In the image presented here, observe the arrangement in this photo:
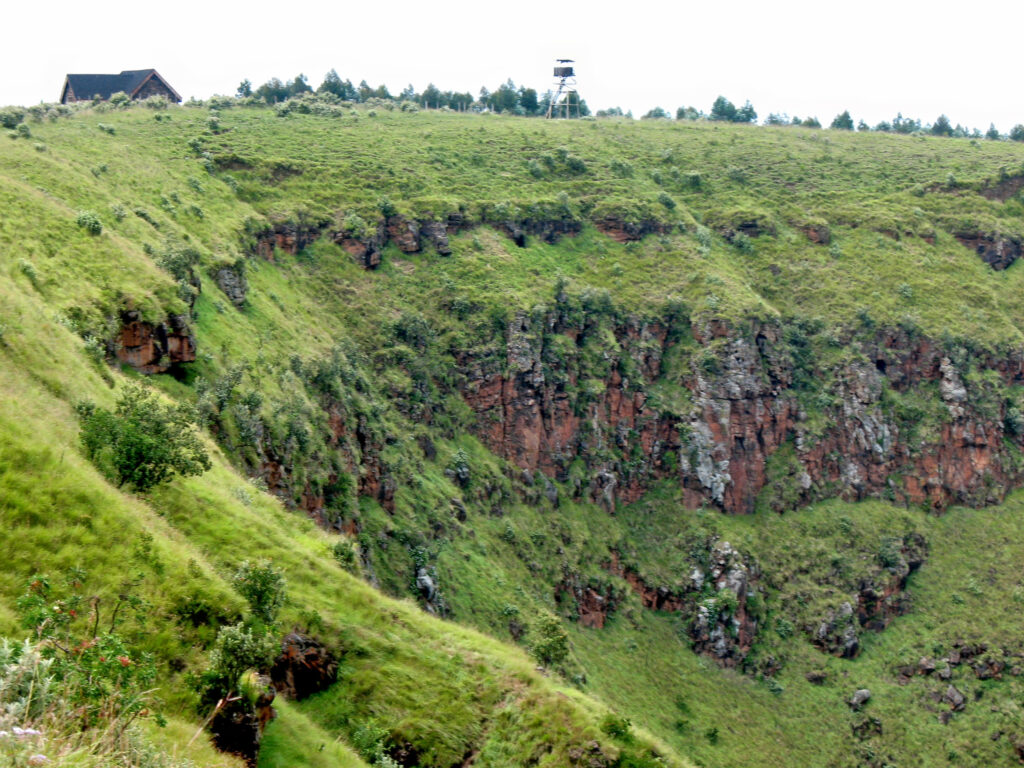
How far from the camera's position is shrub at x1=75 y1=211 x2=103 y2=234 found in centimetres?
4369

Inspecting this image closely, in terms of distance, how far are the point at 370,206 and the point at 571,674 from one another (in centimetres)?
4884

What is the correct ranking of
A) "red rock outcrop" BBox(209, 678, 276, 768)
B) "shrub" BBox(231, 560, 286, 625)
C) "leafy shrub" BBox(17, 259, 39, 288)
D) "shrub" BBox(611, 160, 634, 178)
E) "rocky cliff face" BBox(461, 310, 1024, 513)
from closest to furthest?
"red rock outcrop" BBox(209, 678, 276, 768)
"shrub" BBox(231, 560, 286, 625)
"leafy shrub" BBox(17, 259, 39, 288)
"rocky cliff face" BBox(461, 310, 1024, 513)
"shrub" BBox(611, 160, 634, 178)

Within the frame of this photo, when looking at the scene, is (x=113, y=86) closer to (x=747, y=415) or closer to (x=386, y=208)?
(x=386, y=208)

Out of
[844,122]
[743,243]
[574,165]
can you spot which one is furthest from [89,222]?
[844,122]

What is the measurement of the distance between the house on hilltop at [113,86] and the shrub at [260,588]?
100038 mm

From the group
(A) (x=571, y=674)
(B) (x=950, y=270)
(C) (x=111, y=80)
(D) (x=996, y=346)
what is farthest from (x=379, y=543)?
(C) (x=111, y=80)

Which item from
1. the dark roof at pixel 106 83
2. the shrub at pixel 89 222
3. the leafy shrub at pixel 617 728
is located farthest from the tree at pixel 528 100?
the leafy shrub at pixel 617 728

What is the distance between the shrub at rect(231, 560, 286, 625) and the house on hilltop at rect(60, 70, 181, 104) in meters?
100

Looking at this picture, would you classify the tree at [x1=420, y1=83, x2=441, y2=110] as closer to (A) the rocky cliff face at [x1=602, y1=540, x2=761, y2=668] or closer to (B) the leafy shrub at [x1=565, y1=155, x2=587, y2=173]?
(B) the leafy shrub at [x1=565, y1=155, x2=587, y2=173]

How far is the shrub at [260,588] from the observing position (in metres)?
22.1

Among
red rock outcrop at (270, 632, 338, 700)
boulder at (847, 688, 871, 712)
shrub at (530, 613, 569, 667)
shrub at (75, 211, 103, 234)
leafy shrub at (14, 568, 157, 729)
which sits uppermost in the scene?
shrub at (75, 211, 103, 234)

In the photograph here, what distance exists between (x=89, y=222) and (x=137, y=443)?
25983 millimetres

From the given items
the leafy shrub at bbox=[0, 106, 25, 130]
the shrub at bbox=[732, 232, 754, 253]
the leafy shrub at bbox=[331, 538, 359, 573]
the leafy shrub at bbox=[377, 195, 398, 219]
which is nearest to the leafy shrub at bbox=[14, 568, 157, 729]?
Answer: the leafy shrub at bbox=[331, 538, 359, 573]

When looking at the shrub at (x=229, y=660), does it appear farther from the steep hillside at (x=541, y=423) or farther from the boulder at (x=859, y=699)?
the boulder at (x=859, y=699)
